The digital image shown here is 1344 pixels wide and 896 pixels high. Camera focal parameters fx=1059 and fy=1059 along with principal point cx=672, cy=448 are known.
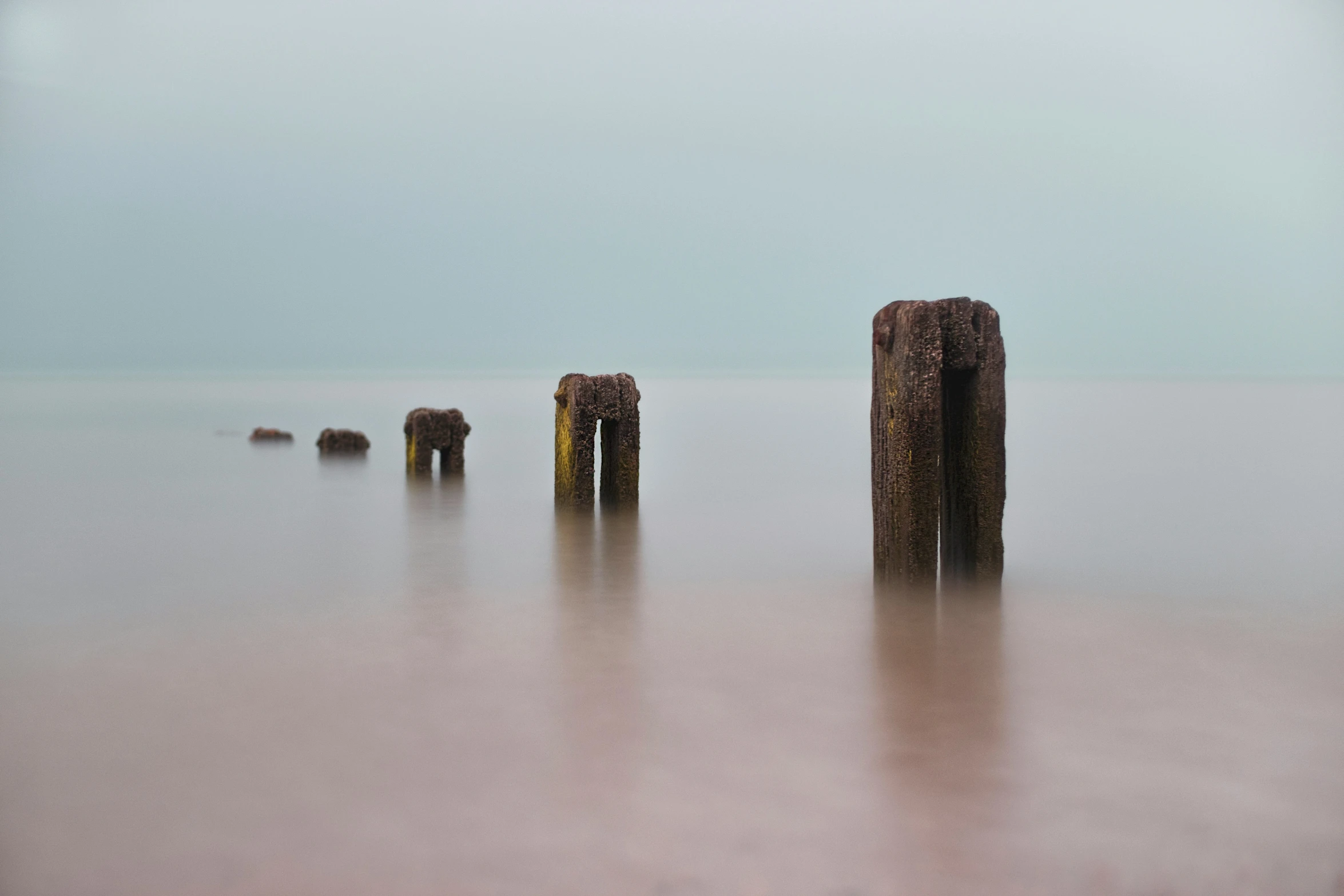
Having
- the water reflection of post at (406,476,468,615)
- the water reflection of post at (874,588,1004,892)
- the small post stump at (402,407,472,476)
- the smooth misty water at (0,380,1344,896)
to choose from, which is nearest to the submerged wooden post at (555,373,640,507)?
the smooth misty water at (0,380,1344,896)

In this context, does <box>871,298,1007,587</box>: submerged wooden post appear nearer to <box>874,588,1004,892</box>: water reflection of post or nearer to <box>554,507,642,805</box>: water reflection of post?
<box>874,588,1004,892</box>: water reflection of post

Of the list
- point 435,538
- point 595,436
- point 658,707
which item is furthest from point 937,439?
point 435,538

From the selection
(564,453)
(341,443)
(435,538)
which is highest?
(341,443)

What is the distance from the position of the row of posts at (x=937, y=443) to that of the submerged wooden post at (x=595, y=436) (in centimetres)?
359

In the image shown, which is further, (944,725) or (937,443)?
(937,443)

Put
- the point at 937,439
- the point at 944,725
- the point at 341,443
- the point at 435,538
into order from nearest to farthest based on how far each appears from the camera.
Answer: the point at 944,725, the point at 937,439, the point at 435,538, the point at 341,443

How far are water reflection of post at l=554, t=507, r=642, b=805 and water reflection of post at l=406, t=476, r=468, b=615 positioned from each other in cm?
80

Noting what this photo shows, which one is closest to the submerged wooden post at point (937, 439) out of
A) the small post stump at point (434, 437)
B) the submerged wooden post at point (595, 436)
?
the submerged wooden post at point (595, 436)

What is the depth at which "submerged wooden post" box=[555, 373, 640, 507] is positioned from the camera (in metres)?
10.2

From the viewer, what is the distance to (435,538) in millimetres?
9734

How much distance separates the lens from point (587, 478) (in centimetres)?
1083

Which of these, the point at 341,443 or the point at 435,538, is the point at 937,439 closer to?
the point at 435,538

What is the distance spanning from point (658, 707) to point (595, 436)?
20.0ft

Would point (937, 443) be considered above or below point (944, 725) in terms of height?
above
